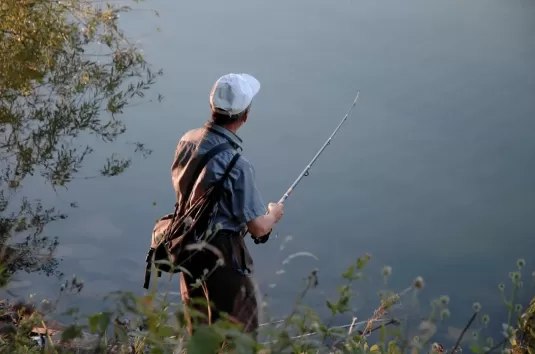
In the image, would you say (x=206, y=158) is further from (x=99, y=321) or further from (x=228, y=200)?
(x=99, y=321)

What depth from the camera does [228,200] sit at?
9.31 ft

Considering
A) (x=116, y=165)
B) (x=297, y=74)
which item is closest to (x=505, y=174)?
(x=297, y=74)

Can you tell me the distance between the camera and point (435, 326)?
5.03ft

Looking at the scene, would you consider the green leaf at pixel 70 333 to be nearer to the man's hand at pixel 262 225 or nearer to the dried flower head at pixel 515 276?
the dried flower head at pixel 515 276

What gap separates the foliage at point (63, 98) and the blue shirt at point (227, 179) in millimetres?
3773

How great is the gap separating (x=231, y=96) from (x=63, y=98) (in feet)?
15.8

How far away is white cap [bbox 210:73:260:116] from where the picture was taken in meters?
2.91

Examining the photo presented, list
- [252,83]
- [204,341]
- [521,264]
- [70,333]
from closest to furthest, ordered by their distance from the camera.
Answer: [204,341]
[70,333]
[521,264]
[252,83]

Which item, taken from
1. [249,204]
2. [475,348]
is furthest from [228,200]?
[475,348]

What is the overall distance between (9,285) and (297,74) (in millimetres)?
11735

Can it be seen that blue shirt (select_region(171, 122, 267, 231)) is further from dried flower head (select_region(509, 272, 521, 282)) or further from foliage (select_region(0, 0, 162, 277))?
foliage (select_region(0, 0, 162, 277))

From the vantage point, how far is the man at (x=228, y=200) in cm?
283

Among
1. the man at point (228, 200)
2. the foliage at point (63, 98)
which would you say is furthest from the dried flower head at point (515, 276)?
the foliage at point (63, 98)

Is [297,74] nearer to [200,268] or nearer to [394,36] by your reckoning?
[394,36]
